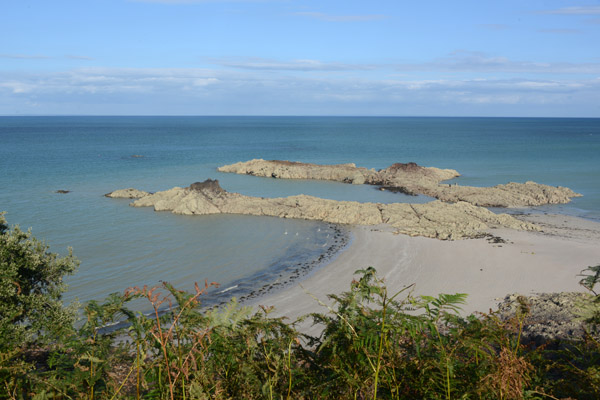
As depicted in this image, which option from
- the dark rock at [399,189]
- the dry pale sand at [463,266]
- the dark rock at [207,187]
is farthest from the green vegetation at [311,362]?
the dark rock at [399,189]

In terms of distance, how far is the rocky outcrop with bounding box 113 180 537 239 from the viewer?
27984 mm

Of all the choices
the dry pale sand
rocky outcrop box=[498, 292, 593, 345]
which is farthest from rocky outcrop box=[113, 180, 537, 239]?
rocky outcrop box=[498, 292, 593, 345]

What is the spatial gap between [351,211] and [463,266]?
433 inches

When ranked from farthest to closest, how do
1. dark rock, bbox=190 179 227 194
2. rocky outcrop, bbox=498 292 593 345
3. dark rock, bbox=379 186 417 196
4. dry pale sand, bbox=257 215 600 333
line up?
dark rock, bbox=379 186 417 196 < dark rock, bbox=190 179 227 194 < dry pale sand, bbox=257 215 600 333 < rocky outcrop, bbox=498 292 593 345

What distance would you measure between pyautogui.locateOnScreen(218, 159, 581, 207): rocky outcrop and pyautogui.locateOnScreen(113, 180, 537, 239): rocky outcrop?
23.4 ft

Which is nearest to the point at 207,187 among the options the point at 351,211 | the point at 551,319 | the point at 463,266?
the point at 351,211

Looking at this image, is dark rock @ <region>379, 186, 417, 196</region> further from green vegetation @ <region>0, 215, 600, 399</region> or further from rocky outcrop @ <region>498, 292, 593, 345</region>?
green vegetation @ <region>0, 215, 600, 399</region>

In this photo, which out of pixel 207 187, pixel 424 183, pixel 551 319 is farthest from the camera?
pixel 424 183

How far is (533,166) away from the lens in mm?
63250

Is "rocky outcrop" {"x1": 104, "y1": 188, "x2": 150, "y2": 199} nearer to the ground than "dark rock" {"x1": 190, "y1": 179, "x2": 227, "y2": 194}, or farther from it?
nearer to the ground

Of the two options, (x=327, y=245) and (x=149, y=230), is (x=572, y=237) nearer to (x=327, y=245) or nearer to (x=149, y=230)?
(x=327, y=245)

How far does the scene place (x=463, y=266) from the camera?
21.0m

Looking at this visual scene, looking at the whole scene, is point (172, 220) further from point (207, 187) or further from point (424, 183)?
point (424, 183)

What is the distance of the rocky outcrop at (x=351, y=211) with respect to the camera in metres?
28.0
